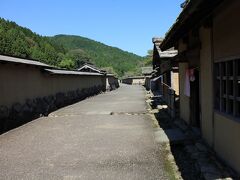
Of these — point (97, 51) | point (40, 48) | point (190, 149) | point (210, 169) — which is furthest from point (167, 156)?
point (97, 51)

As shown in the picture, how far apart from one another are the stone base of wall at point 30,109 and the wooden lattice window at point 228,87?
938 cm

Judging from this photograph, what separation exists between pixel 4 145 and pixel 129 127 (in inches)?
206

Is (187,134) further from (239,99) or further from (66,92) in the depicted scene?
(66,92)

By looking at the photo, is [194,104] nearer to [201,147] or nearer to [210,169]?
[201,147]

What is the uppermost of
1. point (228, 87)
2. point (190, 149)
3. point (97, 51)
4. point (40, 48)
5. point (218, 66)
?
point (97, 51)

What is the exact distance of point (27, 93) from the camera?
19.1 metres

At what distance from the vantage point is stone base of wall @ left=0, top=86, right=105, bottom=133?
50.7ft

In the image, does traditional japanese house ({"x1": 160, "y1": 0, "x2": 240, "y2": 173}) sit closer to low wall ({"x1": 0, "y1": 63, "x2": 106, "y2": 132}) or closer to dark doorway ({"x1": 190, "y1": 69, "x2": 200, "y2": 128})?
dark doorway ({"x1": 190, "y1": 69, "x2": 200, "y2": 128})

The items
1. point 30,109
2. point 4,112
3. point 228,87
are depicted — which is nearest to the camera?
point 228,87

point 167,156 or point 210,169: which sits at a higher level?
point 210,169

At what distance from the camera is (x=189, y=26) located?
10.1m

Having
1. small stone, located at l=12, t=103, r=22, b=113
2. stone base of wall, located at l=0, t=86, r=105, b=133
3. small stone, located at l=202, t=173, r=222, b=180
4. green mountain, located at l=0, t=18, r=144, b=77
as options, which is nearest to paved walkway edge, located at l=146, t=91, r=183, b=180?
small stone, located at l=202, t=173, r=222, b=180

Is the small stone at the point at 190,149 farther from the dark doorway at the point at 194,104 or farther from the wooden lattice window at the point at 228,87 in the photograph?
the dark doorway at the point at 194,104

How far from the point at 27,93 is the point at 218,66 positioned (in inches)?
503
